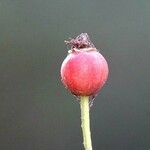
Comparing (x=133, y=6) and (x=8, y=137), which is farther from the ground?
(x=133, y=6)

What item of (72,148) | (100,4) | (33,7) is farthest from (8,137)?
(100,4)

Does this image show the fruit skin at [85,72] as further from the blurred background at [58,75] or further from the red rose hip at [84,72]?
the blurred background at [58,75]

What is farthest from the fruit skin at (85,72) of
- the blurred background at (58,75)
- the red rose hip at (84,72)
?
the blurred background at (58,75)

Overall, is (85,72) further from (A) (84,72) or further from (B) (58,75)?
(B) (58,75)

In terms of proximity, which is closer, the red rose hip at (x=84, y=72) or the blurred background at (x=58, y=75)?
the red rose hip at (x=84, y=72)

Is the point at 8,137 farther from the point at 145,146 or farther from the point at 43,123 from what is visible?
the point at 145,146

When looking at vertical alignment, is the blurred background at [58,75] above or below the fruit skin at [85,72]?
above

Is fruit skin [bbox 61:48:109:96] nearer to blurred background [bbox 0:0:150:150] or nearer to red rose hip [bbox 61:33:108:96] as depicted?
red rose hip [bbox 61:33:108:96]
